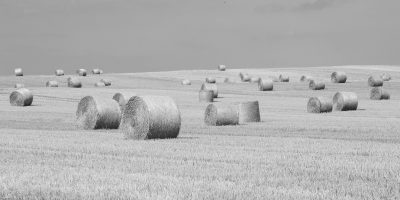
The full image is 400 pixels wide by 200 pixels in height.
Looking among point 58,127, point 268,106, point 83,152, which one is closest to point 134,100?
point 83,152

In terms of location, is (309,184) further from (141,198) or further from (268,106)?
(268,106)

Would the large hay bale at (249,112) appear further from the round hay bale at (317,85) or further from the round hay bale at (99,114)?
the round hay bale at (317,85)

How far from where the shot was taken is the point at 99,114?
21500mm

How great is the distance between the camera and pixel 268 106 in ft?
119

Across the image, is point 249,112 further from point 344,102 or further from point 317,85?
point 317,85

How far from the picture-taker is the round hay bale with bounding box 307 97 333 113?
99.6 ft

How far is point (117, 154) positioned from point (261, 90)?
3960 centimetres

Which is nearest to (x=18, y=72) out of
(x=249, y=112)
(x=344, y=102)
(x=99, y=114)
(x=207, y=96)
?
(x=207, y=96)

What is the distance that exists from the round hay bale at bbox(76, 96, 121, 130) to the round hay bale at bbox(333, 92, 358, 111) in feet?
44.7

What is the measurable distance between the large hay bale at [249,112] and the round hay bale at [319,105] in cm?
603

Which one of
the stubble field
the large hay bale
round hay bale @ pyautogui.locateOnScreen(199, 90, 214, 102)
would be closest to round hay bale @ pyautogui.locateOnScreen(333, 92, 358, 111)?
the large hay bale

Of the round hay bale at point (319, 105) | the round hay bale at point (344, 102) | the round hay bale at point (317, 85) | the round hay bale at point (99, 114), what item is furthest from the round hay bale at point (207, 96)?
the round hay bale at point (99, 114)

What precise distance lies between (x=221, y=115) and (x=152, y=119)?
21.9 feet

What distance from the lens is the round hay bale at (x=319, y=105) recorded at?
99.6 ft
